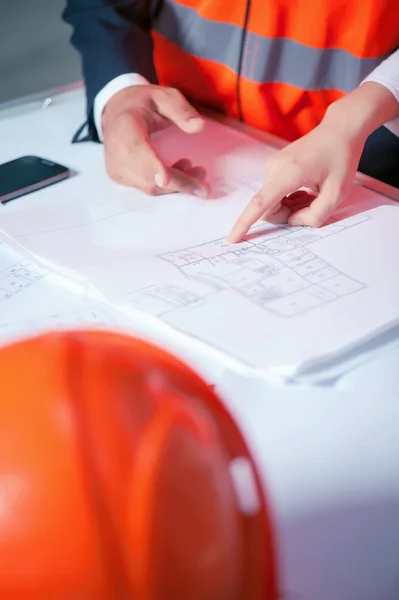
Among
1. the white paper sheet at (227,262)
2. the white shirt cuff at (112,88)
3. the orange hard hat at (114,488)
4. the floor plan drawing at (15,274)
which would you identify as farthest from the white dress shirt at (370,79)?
the orange hard hat at (114,488)

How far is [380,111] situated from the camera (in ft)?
2.03

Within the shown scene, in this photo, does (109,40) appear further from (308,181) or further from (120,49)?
(308,181)

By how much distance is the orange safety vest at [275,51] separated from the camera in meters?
0.70

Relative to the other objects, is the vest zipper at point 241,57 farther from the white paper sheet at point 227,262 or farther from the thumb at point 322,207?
the thumb at point 322,207

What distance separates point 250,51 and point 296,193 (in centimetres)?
25

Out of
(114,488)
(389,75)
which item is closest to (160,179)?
(389,75)

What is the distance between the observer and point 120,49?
2.57 ft

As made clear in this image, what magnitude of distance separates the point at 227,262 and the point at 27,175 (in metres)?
0.26

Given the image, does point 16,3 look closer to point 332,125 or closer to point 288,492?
point 332,125

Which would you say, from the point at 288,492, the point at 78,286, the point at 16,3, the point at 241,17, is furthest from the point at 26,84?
the point at 288,492

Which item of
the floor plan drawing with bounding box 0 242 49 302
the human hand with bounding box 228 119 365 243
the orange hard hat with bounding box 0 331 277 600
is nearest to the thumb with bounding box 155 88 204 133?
the human hand with bounding box 228 119 365 243

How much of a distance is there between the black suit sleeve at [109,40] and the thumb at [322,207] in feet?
0.96

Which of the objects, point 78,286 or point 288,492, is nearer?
point 288,492

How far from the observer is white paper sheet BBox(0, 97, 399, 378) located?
16.6 inches
